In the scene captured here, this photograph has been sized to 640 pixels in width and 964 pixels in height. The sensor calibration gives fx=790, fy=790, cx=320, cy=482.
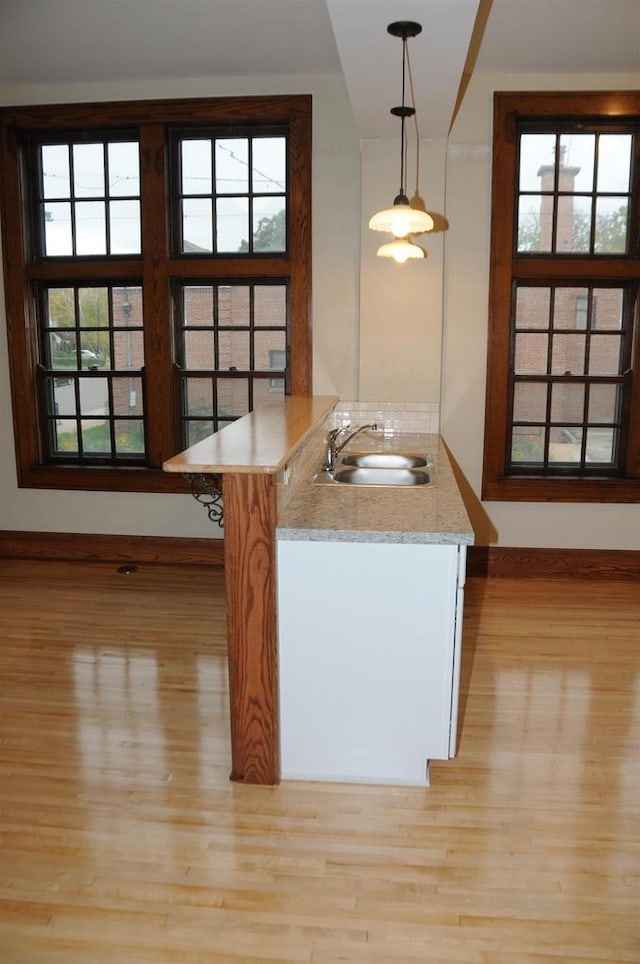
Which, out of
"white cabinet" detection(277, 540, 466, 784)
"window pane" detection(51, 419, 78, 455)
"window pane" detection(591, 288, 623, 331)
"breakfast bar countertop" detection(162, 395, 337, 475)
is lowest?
"white cabinet" detection(277, 540, 466, 784)

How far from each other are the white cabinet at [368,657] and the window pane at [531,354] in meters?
2.87

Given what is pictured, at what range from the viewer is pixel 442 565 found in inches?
105

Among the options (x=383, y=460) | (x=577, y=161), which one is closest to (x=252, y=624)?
(x=383, y=460)

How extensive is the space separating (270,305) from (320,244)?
0.53 metres

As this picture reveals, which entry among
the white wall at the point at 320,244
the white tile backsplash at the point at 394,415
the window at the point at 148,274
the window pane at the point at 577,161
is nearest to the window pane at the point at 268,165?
the window at the point at 148,274

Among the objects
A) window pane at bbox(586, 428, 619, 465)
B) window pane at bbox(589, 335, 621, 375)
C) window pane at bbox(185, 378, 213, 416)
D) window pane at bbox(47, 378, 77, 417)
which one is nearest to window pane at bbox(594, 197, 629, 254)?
window pane at bbox(589, 335, 621, 375)

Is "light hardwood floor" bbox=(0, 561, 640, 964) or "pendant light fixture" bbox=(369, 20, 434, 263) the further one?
"pendant light fixture" bbox=(369, 20, 434, 263)

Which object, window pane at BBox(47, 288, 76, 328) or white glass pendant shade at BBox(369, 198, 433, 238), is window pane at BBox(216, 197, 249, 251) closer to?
window pane at BBox(47, 288, 76, 328)

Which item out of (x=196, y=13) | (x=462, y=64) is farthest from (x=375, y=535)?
(x=196, y=13)

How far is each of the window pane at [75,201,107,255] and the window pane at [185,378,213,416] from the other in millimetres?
1083

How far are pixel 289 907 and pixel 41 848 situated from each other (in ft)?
2.74

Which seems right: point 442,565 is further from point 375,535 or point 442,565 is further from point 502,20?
point 502,20

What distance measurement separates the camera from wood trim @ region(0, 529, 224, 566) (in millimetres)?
5566

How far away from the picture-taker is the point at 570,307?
5156 mm
